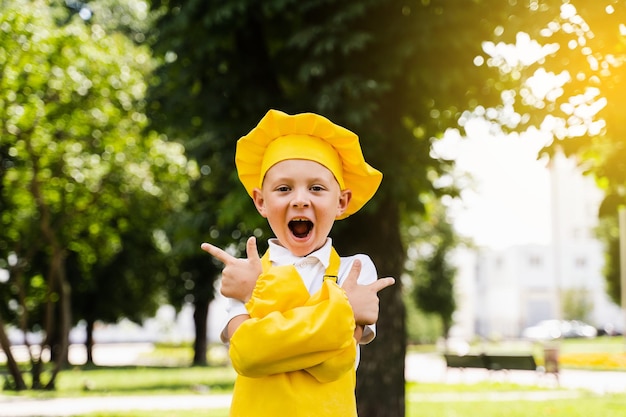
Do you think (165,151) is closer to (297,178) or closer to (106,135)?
(106,135)

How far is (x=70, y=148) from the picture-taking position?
51.9 feet

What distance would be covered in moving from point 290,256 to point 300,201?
24cm

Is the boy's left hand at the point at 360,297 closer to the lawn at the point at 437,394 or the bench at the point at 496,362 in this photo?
the lawn at the point at 437,394

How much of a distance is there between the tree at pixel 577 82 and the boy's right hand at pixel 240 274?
3983mm

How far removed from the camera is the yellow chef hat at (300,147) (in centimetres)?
336

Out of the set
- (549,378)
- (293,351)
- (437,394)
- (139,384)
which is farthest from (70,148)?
(293,351)

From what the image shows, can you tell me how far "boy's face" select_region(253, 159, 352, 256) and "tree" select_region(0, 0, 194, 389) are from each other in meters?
9.54

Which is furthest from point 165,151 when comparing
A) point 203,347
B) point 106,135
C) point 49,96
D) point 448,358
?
point 203,347

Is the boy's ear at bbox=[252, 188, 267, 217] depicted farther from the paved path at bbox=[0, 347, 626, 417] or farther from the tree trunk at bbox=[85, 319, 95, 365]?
the tree trunk at bbox=[85, 319, 95, 365]

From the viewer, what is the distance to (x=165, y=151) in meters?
17.6

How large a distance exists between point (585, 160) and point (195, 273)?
67.3ft

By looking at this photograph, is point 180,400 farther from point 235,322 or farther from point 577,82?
point 235,322

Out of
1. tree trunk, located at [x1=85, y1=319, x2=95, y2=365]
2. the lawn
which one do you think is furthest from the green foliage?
the lawn

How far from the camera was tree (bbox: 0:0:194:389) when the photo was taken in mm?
14352
